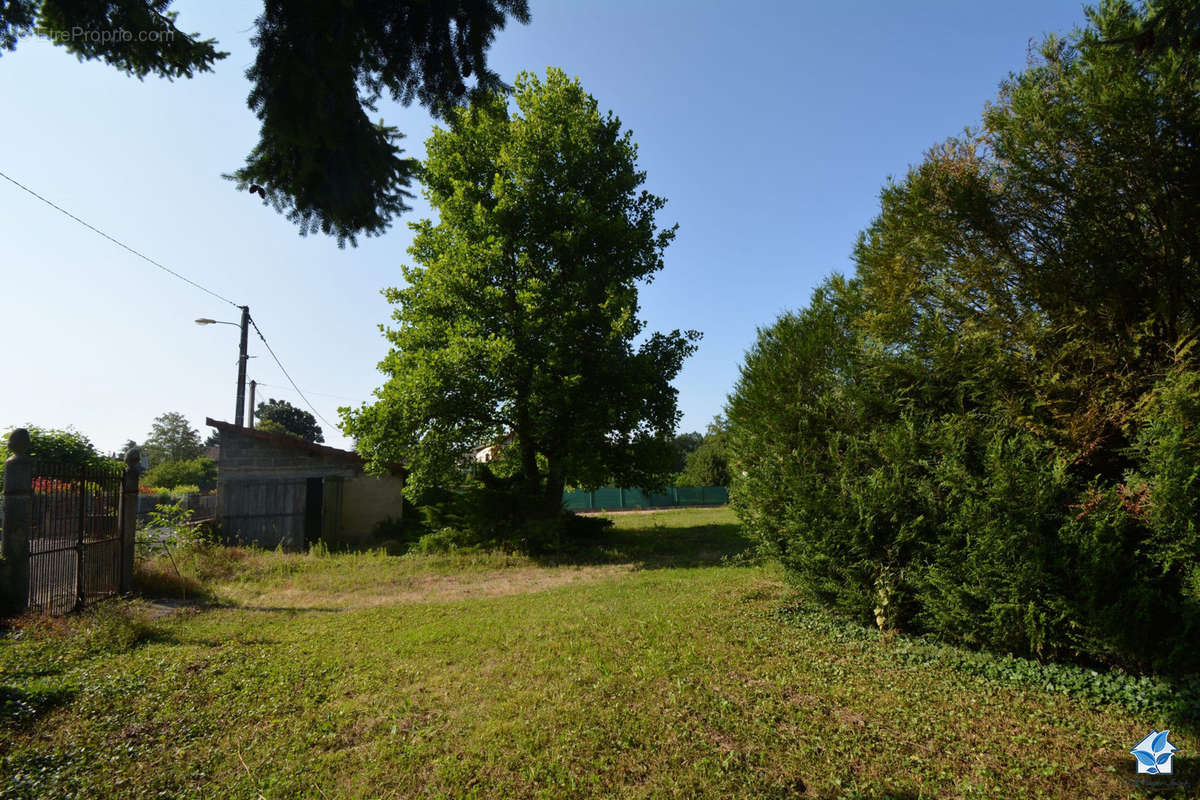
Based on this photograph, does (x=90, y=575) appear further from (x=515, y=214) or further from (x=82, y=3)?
(x=515, y=214)

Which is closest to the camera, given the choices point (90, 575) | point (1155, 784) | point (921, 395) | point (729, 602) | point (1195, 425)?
point (1155, 784)

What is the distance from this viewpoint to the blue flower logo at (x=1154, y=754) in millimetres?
3780

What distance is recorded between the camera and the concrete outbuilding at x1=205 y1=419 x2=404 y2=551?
53.5 feet

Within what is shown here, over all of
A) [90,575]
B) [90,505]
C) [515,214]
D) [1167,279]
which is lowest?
[90,575]

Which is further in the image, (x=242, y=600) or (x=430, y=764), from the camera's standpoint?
(x=242, y=600)

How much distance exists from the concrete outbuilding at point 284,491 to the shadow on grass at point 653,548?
23.4 feet

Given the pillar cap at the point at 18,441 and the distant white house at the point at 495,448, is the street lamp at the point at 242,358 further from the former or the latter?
the pillar cap at the point at 18,441

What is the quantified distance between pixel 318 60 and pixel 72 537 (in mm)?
8449

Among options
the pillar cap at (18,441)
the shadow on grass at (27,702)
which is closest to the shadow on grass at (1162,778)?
the shadow on grass at (27,702)

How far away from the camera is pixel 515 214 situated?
16.7 meters

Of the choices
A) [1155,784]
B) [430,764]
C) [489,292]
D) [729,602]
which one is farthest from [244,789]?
[489,292]

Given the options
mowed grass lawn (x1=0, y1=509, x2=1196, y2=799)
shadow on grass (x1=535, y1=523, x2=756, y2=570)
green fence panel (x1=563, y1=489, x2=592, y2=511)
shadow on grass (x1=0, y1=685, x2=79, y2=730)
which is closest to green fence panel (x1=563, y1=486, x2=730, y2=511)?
green fence panel (x1=563, y1=489, x2=592, y2=511)

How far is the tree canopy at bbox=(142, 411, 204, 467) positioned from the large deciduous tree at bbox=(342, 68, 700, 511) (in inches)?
2898

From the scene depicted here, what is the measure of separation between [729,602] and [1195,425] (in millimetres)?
6032
